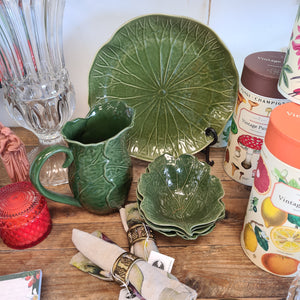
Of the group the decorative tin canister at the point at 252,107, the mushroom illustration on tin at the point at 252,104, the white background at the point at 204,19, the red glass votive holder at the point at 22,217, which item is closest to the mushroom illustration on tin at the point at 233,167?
the decorative tin canister at the point at 252,107

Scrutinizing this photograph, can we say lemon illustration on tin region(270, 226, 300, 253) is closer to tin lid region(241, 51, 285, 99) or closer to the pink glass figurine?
tin lid region(241, 51, 285, 99)

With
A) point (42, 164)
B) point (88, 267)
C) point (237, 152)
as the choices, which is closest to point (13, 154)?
point (42, 164)

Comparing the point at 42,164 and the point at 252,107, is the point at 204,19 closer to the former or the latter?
the point at 252,107

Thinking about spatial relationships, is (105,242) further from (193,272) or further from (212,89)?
(212,89)

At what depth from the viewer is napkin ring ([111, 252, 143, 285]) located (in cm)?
48

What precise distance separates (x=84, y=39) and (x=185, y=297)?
1.74ft

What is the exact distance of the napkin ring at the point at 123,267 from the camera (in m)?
0.48

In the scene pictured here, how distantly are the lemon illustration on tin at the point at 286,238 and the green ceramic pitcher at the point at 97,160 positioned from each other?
252 mm

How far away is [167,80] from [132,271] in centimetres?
37

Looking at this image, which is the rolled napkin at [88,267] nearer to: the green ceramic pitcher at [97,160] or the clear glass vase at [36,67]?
the green ceramic pitcher at [97,160]

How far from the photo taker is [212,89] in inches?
26.2

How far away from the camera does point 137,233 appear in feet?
1.79

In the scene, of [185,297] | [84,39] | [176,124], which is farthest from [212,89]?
[185,297]

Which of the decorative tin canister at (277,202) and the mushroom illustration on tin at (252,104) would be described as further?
the mushroom illustration on tin at (252,104)
